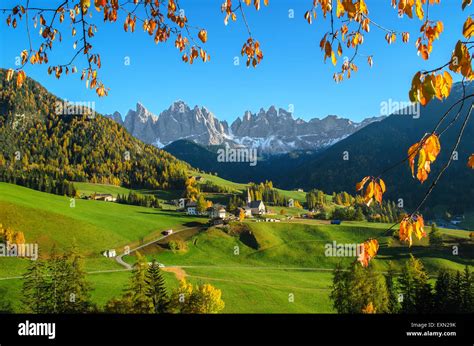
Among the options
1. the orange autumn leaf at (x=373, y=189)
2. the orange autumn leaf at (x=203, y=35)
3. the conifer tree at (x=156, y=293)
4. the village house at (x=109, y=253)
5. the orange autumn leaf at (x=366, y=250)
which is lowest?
the village house at (x=109, y=253)

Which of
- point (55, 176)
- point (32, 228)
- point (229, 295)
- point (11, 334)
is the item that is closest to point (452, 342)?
point (11, 334)

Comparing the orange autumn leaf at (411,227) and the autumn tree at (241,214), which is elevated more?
the orange autumn leaf at (411,227)

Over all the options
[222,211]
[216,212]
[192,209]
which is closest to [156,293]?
[222,211]

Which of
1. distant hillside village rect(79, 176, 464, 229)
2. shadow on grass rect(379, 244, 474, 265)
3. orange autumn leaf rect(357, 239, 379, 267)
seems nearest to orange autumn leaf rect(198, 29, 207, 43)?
orange autumn leaf rect(357, 239, 379, 267)

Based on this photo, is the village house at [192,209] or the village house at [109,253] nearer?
the village house at [109,253]

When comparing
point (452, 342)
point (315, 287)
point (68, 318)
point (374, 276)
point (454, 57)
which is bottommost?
point (315, 287)

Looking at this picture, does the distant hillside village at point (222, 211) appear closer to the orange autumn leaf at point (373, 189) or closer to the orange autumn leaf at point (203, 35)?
the orange autumn leaf at point (203, 35)

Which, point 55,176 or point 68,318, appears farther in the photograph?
point 55,176

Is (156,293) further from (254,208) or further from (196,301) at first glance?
(254,208)

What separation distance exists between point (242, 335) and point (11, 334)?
157 inches

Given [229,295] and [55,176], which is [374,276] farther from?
[55,176]

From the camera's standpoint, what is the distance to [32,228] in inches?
3356

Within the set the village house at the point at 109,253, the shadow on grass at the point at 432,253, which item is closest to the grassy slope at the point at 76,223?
the village house at the point at 109,253

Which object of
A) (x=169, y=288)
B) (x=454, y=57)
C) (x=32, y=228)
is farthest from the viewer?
(x=32, y=228)
